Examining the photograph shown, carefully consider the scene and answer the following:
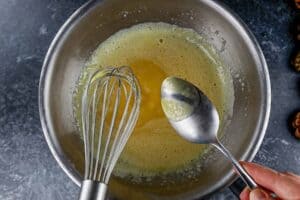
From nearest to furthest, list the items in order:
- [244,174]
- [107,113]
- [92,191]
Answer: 1. [92,191]
2. [244,174]
3. [107,113]

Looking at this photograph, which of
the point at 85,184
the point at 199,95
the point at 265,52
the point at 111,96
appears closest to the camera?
the point at 85,184

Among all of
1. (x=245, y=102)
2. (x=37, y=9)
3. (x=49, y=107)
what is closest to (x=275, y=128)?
(x=245, y=102)

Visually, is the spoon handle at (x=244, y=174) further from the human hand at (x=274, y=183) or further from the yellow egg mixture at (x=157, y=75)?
the yellow egg mixture at (x=157, y=75)

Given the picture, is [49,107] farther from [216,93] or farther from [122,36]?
[216,93]

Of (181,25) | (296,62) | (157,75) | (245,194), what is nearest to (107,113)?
(157,75)

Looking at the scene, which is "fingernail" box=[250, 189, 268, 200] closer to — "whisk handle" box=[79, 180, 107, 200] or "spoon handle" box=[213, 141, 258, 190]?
"spoon handle" box=[213, 141, 258, 190]

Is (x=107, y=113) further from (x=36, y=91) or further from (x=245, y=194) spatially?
(x=245, y=194)

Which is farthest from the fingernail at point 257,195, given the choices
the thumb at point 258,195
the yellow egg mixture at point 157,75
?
the yellow egg mixture at point 157,75
